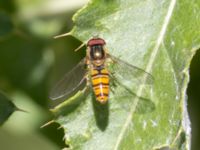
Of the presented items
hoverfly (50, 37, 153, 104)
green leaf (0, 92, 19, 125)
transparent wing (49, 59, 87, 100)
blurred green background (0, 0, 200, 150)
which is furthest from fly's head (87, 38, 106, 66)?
blurred green background (0, 0, 200, 150)

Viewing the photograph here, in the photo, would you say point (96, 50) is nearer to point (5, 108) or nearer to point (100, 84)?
point (100, 84)

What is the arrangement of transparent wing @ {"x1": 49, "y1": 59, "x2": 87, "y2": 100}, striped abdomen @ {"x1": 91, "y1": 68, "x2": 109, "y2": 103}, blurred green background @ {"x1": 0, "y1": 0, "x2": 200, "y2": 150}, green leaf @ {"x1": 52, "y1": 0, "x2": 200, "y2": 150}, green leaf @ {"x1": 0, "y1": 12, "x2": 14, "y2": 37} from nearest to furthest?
green leaf @ {"x1": 52, "y1": 0, "x2": 200, "y2": 150}, striped abdomen @ {"x1": 91, "y1": 68, "x2": 109, "y2": 103}, transparent wing @ {"x1": 49, "y1": 59, "x2": 87, "y2": 100}, green leaf @ {"x1": 0, "y1": 12, "x2": 14, "y2": 37}, blurred green background @ {"x1": 0, "y1": 0, "x2": 200, "y2": 150}

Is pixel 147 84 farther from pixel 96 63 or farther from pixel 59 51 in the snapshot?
pixel 59 51

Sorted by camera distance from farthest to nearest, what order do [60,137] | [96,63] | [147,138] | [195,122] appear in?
[195,122], [60,137], [96,63], [147,138]

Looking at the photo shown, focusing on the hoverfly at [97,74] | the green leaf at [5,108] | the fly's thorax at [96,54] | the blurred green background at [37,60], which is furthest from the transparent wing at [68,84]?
the blurred green background at [37,60]

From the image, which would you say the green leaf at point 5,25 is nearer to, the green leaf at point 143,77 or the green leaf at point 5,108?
the green leaf at point 5,108

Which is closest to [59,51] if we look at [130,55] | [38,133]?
[38,133]

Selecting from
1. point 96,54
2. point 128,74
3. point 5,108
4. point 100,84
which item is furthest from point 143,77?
point 5,108

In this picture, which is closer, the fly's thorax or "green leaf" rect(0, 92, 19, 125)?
"green leaf" rect(0, 92, 19, 125)

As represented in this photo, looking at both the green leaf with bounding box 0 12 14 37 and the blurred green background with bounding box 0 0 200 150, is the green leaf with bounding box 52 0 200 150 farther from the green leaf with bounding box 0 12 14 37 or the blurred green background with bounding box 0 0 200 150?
the blurred green background with bounding box 0 0 200 150
